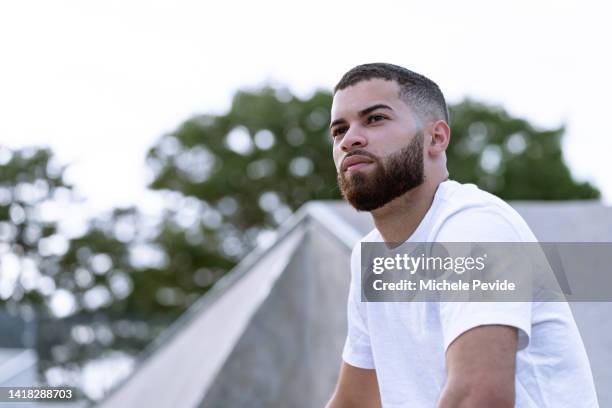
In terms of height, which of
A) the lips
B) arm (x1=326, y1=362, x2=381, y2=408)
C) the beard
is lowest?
arm (x1=326, y1=362, x2=381, y2=408)

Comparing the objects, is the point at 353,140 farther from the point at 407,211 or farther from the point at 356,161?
the point at 407,211

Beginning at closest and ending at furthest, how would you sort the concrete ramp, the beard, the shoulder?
the shoulder < the beard < the concrete ramp

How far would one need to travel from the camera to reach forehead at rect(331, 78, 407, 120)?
1.49 m

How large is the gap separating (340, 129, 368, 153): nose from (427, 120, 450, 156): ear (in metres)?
0.14

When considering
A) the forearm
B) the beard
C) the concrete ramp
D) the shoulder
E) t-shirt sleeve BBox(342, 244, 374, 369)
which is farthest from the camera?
the concrete ramp

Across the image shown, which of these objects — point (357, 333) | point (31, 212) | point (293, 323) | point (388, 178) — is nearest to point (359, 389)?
point (357, 333)

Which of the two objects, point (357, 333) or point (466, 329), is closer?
point (466, 329)

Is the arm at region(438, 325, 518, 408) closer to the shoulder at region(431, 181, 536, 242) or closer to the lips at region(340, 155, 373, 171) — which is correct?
the shoulder at region(431, 181, 536, 242)

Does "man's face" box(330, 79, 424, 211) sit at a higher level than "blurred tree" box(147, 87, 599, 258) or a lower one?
lower

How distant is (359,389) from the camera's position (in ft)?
5.54

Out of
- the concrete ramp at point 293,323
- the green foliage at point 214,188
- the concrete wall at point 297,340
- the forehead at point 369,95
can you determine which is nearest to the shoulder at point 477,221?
the forehead at point 369,95

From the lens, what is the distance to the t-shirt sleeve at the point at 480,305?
119 cm

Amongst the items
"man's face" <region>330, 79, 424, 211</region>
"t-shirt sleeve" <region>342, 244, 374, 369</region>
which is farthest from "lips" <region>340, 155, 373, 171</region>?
"t-shirt sleeve" <region>342, 244, 374, 369</region>

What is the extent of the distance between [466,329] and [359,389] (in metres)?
0.55
